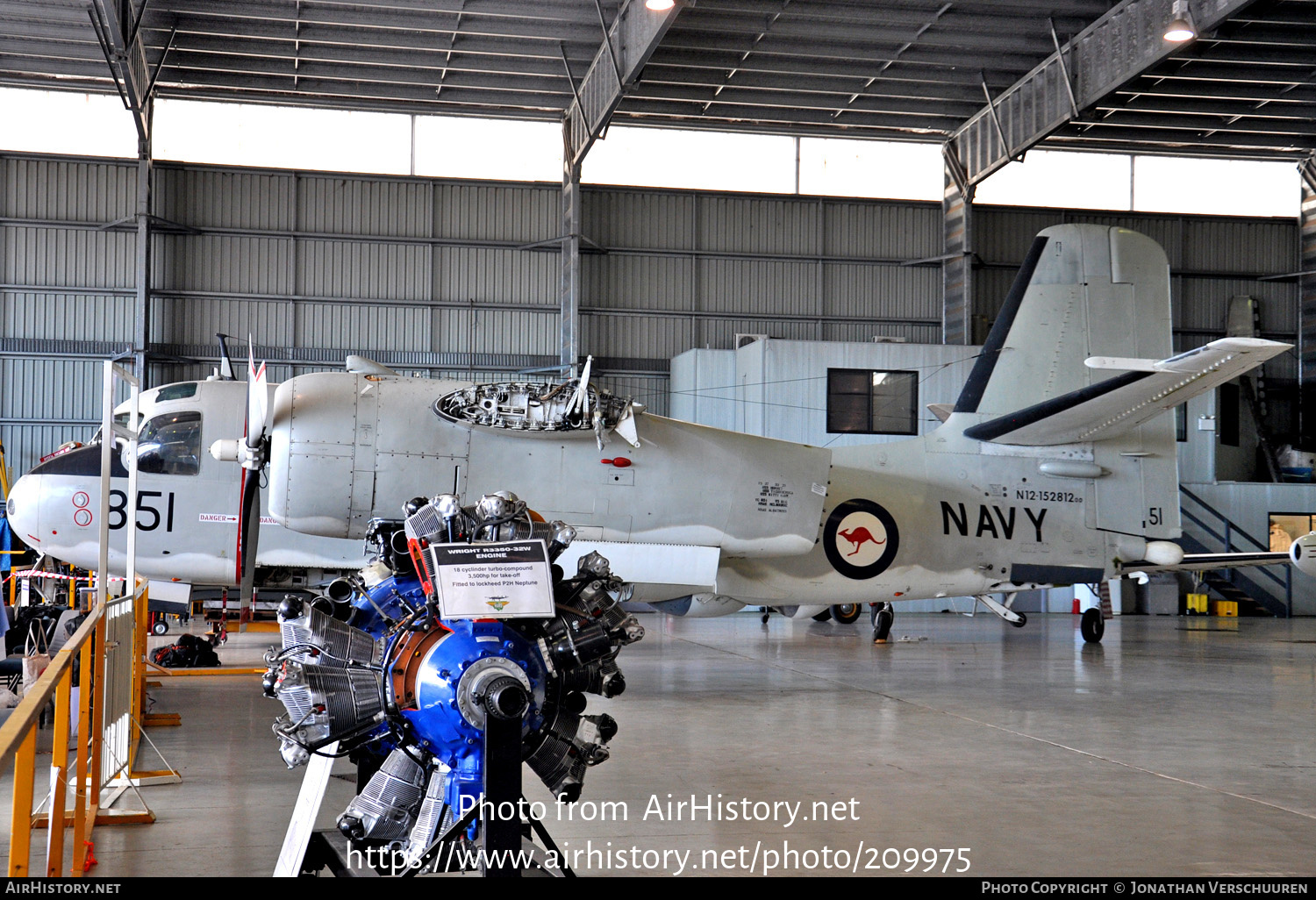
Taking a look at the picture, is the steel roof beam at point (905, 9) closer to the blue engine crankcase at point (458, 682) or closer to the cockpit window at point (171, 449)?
the cockpit window at point (171, 449)

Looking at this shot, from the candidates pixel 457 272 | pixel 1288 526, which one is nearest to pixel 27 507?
pixel 457 272

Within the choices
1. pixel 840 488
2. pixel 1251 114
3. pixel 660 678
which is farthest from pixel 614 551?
pixel 1251 114

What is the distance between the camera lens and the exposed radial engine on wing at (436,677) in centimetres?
429

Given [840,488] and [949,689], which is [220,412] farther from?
[949,689]

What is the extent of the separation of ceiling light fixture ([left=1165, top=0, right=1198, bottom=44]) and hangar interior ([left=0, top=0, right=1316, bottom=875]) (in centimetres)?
26

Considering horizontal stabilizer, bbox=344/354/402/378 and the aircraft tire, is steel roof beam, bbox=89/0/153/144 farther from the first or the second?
the aircraft tire

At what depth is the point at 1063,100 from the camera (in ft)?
72.3

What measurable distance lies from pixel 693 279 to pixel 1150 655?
1512cm

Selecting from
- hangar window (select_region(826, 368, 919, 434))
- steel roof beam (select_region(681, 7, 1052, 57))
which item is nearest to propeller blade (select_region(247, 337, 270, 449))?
steel roof beam (select_region(681, 7, 1052, 57))

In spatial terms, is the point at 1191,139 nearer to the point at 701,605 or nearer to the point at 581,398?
the point at 701,605

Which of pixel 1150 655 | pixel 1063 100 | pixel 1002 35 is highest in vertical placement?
pixel 1002 35

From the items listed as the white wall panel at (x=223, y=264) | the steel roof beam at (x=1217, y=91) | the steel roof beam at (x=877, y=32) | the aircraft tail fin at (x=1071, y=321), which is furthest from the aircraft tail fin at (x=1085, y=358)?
the white wall panel at (x=223, y=264)

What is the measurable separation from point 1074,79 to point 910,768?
728 inches

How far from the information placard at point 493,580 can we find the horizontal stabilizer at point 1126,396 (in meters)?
6.78
